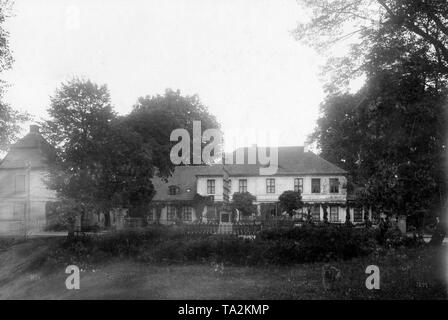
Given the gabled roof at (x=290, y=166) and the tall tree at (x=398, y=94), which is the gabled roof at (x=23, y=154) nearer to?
the gabled roof at (x=290, y=166)

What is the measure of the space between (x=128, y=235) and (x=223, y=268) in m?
5.06

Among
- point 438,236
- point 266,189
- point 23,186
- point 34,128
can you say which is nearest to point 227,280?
point 438,236

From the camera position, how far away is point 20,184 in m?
35.8

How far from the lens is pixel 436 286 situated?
33.9 ft

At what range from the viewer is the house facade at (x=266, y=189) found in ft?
131

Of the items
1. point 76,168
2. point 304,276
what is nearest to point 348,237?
point 304,276

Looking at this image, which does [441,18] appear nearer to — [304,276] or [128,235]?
[304,276]

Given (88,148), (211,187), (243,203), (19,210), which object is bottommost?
(19,210)

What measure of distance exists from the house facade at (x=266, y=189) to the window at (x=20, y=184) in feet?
43.2

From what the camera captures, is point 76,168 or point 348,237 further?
point 76,168

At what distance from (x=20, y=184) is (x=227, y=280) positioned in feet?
99.9

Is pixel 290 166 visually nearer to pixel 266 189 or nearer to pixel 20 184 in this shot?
pixel 266 189

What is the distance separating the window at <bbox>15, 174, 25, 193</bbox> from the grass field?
69.3 ft

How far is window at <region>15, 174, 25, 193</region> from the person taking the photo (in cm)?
3571
